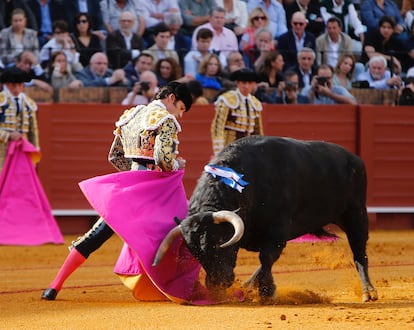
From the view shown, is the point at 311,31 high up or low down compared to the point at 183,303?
up

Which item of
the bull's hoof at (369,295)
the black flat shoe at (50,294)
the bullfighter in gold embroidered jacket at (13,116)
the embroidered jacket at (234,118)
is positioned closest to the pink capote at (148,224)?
the black flat shoe at (50,294)

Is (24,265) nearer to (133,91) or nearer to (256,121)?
(256,121)

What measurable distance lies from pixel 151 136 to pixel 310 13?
5.82 metres

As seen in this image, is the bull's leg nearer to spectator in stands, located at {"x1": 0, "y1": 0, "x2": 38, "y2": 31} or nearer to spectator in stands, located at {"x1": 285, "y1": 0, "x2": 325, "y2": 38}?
spectator in stands, located at {"x1": 0, "y1": 0, "x2": 38, "y2": 31}

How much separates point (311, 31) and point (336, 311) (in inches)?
245

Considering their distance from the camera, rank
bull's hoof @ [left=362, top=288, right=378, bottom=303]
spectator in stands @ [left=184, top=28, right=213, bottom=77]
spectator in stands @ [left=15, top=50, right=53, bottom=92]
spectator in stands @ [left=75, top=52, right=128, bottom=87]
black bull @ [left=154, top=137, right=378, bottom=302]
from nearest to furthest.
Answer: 1. black bull @ [left=154, top=137, right=378, bottom=302]
2. bull's hoof @ [left=362, top=288, right=378, bottom=303]
3. spectator in stands @ [left=15, top=50, right=53, bottom=92]
4. spectator in stands @ [left=75, top=52, right=128, bottom=87]
5. spectator in stands @ [left=184, top=28, right=213, bottom=77]

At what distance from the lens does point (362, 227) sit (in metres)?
5.40

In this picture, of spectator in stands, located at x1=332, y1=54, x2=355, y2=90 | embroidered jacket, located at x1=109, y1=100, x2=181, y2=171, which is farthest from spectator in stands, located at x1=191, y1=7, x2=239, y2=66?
embroidered jacket, located at x1=109, y1=100, x2=181, y2=171

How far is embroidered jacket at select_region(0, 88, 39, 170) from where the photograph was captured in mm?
8266

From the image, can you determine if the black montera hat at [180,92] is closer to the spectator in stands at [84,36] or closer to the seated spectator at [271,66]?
the spectator in stands at [84,36]

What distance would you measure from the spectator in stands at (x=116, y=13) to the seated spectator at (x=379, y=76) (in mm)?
2172

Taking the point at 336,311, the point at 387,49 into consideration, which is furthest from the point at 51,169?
the point at 336,311

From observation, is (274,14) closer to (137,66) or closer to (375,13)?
(375,13)

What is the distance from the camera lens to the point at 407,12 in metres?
11.1
